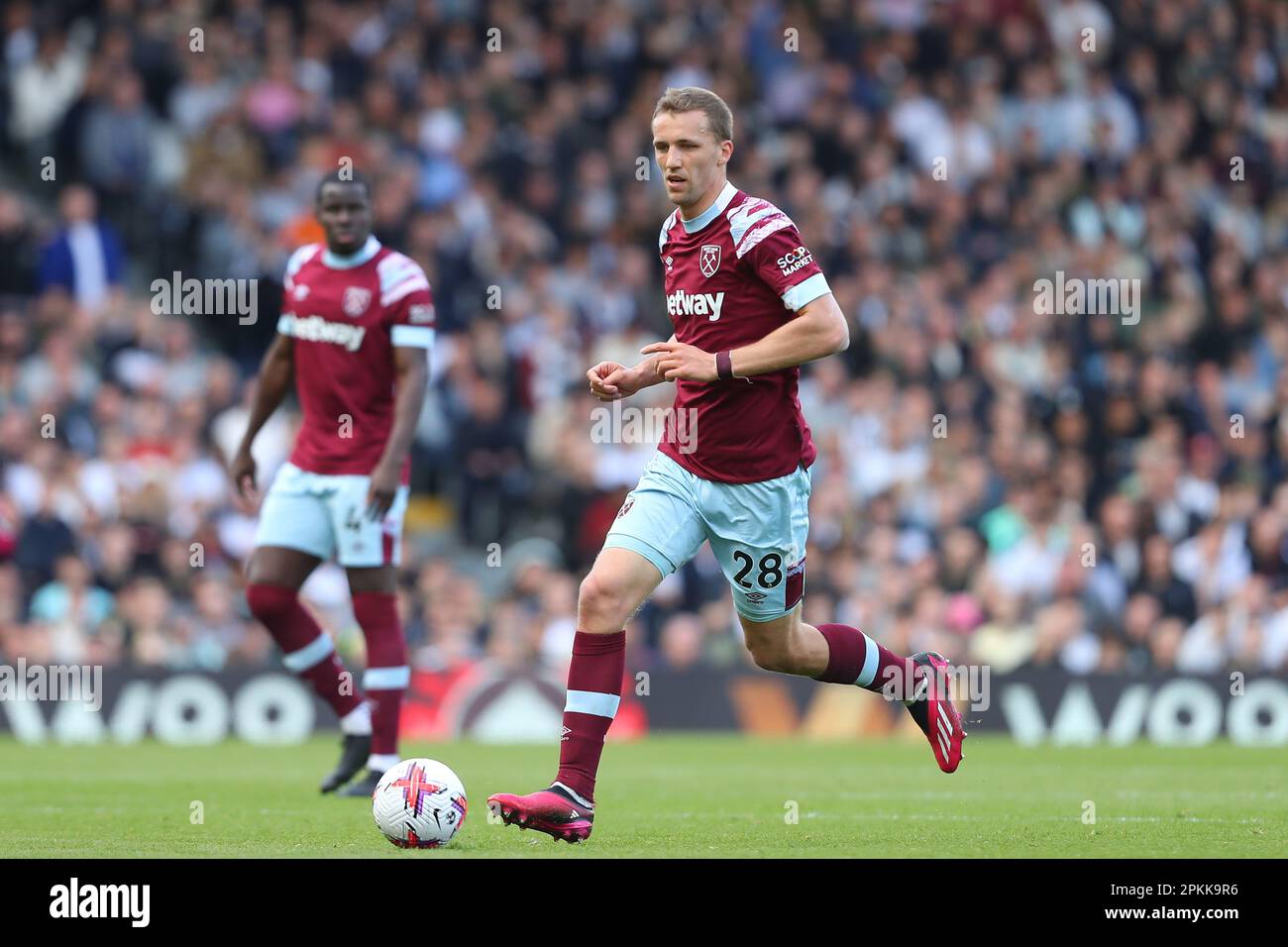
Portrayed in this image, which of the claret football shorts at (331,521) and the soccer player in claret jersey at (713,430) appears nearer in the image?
the soccer player in claret jersey at (713,430)

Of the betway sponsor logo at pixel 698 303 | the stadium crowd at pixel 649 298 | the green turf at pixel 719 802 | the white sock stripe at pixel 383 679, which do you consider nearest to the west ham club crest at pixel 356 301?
the white sock stripe at pixel 383 679

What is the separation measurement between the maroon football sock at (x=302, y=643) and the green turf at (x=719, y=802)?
519mm

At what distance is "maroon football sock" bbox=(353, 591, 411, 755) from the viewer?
995 centimetres

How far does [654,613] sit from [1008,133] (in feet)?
25.0

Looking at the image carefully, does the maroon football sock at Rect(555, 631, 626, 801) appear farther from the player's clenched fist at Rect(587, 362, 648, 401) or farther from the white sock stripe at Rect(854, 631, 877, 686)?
the white sock stripe at Rect(854, 631, 877, 686)

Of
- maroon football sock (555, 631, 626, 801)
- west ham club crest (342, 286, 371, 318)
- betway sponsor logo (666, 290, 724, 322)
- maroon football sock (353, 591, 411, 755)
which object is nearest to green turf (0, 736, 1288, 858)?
maroon football sock (555, 631, 626, 801)

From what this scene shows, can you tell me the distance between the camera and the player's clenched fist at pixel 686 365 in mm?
7520

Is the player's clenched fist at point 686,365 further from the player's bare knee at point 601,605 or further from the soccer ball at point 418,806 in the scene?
the soccer ball at point 418,806

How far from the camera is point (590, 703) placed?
762cm

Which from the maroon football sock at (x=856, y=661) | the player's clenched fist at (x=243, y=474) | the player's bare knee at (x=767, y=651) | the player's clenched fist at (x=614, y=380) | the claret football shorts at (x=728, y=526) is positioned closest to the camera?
the player's clenched fist at (x=614, y=380)

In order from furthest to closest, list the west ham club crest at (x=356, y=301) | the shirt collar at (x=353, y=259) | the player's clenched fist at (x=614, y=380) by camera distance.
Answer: the shirt collar at (x=353, y=259)
the west ham club crest at (x=356, y=301)
the player's clenched fist at (x=614, y=380)

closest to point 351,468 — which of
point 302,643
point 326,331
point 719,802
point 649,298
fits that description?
point 326,331

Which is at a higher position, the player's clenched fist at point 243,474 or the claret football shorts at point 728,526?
the player's clenched fist at point 243,474

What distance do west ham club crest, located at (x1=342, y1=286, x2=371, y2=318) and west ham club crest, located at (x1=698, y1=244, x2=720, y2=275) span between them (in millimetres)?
2666
